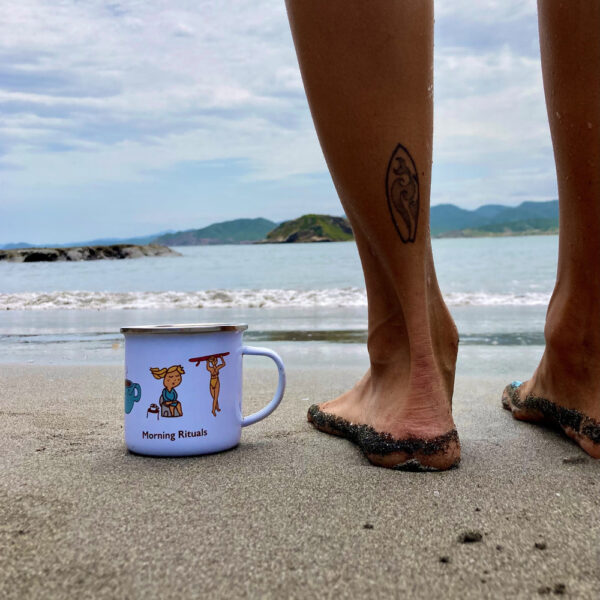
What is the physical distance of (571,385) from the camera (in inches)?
53.9

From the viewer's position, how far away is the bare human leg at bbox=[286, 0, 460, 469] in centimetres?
114

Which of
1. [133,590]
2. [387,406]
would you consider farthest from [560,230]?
[133,590]

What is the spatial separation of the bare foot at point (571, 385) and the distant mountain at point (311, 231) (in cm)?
6102

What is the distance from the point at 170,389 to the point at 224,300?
6329 mm

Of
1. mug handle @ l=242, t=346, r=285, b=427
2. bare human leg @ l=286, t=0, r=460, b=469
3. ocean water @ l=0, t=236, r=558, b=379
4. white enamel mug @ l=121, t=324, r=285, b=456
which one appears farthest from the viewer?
ocean water @ l=0, t=236, r=558, b=379

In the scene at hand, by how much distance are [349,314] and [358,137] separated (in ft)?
14.7

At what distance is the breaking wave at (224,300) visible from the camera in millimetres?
6855

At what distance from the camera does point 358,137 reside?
117cm

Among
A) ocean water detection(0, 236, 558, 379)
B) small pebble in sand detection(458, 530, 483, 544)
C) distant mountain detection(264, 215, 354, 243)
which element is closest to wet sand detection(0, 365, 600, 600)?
small pebble in sand detection(458, 530, 483, 544)

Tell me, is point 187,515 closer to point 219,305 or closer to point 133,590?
point 133,590

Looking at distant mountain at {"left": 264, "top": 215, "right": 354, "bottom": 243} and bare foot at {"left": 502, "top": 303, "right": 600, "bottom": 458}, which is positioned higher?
distant mountain at {"left": 264, "top": 215, "right": 354, "bottom": 243}

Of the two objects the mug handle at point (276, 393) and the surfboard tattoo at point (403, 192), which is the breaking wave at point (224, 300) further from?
the surfboard tattoo at point (403, 192)

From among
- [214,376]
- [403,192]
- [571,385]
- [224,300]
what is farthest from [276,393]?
[224,300]

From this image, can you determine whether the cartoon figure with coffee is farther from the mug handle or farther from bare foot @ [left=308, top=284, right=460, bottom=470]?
bare foot @ [left=308, top=284, right=460, bottom=470]
